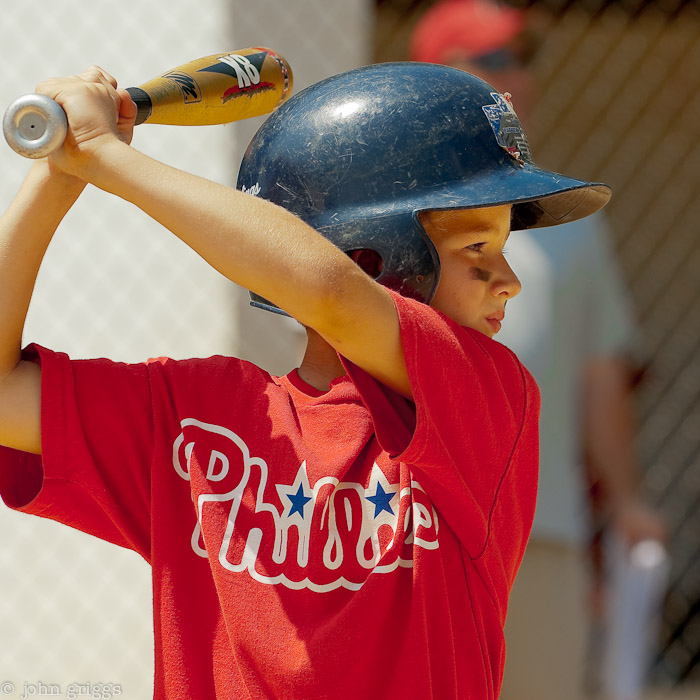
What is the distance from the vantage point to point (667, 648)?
5156mm

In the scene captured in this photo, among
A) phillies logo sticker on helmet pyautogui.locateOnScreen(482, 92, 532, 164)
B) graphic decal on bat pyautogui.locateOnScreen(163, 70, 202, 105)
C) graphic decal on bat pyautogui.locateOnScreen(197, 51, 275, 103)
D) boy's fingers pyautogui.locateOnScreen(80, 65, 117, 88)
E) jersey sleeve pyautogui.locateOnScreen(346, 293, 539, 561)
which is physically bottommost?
jersey sleeve pyautogui.locateOnScreen(346, 293, 539, 561)

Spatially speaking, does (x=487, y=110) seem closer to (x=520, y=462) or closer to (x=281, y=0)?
(x=520, y=462)

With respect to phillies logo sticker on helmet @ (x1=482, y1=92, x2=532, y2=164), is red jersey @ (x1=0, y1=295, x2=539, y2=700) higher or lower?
lower

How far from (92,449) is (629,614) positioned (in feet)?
8.88

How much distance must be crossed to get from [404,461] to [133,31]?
2688 millimetres

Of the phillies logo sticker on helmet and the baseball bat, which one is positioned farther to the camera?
the phillies logo sticker on helmet

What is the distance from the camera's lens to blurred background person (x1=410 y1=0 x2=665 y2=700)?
9.28 feet

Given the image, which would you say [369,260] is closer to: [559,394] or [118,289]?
[559,394]

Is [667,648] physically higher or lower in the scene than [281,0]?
lower

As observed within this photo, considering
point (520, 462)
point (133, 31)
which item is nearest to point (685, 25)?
point (133, 31)

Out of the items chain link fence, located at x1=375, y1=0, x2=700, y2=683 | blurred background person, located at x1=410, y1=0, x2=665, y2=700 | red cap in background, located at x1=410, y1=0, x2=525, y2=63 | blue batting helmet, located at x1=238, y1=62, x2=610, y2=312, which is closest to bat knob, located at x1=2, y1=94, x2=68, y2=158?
blue batting helmet, located at x1=238, y1=62, x2=610, y2=312

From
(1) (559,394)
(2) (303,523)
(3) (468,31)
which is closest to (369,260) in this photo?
(2) (303,523)

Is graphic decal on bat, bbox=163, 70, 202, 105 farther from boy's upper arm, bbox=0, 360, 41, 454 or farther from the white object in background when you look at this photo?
the white object in background

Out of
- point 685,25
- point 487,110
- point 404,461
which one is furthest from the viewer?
point 685,25
